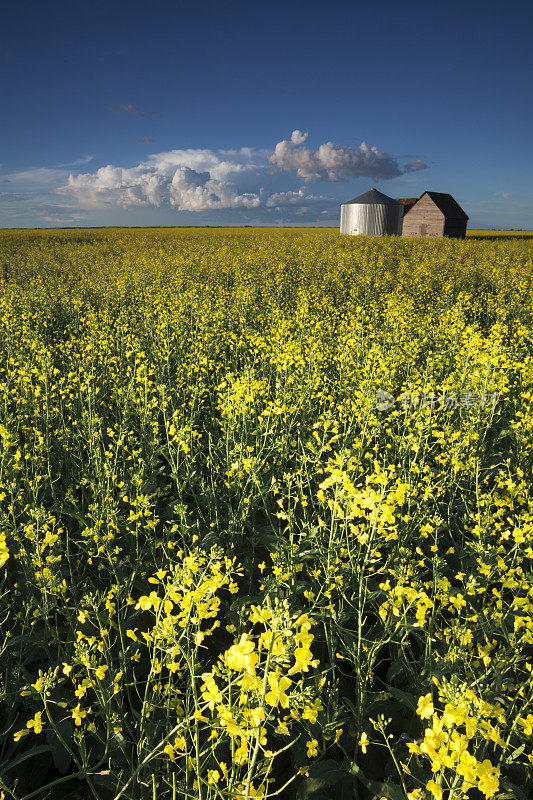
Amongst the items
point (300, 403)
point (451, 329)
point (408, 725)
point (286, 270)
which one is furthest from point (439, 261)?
point (408, 725)

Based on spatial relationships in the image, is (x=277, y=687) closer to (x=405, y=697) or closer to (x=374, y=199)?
(x=405, y=697)

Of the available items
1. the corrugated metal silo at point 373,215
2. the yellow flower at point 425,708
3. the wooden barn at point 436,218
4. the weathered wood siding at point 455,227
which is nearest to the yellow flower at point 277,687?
the yellow flower at point 425,708

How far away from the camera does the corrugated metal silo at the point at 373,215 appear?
42.7m

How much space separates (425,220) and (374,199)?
5423 mm

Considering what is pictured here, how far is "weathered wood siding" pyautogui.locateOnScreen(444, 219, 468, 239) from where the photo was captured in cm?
4134

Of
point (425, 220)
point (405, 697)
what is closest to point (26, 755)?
point (405, 697)

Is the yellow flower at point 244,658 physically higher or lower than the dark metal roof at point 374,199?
lower

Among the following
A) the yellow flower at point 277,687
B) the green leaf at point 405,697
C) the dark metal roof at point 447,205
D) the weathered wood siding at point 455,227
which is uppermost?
the dark metal roof at point 447,205

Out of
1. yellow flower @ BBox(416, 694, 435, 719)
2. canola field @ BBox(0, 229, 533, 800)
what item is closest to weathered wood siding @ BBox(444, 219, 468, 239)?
canola field @ BBox(0, 229, 533, 800)

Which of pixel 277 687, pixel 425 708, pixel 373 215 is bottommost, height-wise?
pixel 425 708

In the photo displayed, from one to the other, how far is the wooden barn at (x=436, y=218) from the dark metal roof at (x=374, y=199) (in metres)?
2.39

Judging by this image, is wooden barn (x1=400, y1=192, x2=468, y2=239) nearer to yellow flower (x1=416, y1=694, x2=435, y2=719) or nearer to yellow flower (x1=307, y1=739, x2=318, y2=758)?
yellow flower (x1=307, y1=739, x2=318, y2=758)

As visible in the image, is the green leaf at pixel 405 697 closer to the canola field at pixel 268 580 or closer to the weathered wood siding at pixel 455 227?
the canola field at pixel 268 580

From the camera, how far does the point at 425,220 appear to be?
42562 millimetres
